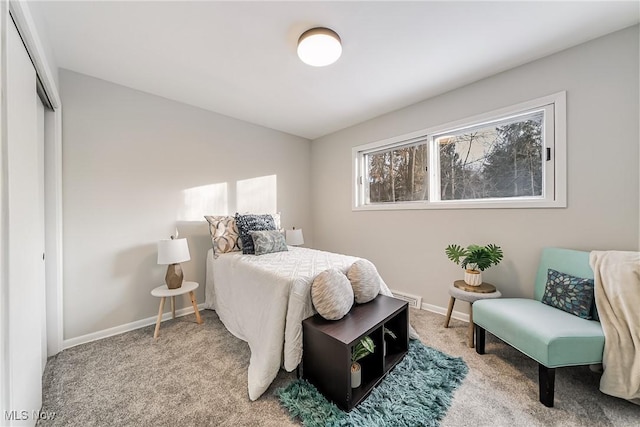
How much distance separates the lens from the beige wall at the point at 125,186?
6.85ft

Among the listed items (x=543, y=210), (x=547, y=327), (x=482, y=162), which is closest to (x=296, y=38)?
(x=482, y=162)

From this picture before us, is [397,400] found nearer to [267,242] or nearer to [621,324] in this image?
[621,324]

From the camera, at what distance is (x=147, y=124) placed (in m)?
2.48

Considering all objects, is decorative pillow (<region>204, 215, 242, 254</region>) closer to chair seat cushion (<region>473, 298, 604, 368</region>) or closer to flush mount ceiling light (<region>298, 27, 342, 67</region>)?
flush mount ceiling light (<region>298, 27, 342, 67</region>)

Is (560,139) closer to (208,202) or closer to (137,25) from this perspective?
(137,25)

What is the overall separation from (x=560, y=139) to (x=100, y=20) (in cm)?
347

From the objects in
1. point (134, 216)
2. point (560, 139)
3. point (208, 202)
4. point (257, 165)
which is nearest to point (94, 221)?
point (134, 216)

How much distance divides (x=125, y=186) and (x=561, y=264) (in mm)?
3846

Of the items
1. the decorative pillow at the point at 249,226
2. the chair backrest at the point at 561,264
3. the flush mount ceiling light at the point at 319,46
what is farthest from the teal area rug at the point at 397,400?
the flush mount ceiling light at the point at 319,46

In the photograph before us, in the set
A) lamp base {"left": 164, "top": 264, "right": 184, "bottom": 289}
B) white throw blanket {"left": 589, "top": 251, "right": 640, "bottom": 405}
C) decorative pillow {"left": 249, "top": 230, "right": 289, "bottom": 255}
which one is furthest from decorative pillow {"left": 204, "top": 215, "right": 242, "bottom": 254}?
white throw blanket {"left": 589, "top": 251, "right": 640, "bottom": 405}

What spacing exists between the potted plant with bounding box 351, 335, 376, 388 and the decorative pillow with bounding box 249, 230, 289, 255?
51.8 inches

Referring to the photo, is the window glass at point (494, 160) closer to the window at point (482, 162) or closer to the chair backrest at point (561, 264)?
the window at point (482, 162)

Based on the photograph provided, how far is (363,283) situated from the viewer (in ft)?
5.92

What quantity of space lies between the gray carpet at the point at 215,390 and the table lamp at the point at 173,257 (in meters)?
0.52
